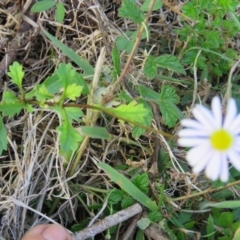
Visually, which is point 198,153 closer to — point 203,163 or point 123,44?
point 203,163

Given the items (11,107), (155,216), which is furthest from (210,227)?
(11,107)

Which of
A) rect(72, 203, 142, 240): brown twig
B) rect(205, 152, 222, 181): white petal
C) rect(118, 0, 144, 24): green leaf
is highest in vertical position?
rect(118, 0, 144, 24): green leaf

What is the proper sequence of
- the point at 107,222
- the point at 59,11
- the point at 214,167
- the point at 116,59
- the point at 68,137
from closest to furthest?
the point at 214,167 < the point at 68,137 < the point at 116,59 < the point at 107,222 < the point at 59,11

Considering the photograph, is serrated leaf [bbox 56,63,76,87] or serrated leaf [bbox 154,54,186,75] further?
serrated leaf [bbox 154,54,186,75]

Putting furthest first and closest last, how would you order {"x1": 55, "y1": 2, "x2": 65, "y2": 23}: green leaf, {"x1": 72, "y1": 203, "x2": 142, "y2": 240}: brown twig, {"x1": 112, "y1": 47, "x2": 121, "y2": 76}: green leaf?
{"x1": 55, "y1": 2, "x2": 65, "y2": 23}: green leaf, {"x1": 72, "y1": 203, "x2": 142, "y2": 240}: brown twig, {"x1": 112, "y1": 47, "x2": 121, "y2": 76}: green leaf

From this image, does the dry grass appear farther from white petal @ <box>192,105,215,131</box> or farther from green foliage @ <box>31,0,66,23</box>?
white petal @ <box>192,105,215,131</box>

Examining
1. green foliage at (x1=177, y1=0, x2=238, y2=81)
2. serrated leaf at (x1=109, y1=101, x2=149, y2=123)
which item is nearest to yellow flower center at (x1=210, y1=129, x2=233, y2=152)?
serrated leaf at (x1=109, y1=101, x2=149, y2=123)

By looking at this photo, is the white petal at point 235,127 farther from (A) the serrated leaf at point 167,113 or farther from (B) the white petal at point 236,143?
(A) the serrated leaf at point 167,113
